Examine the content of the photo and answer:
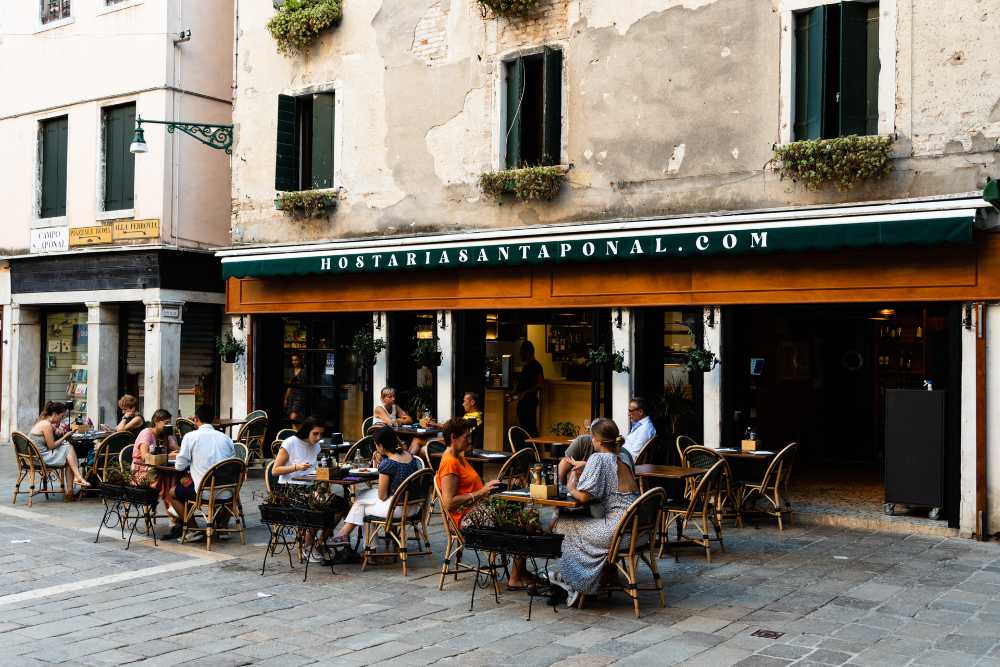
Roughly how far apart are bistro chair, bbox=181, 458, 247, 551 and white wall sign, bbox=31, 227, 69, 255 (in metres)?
11.0

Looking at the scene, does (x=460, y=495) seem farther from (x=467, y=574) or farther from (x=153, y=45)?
(x=153, y=45)

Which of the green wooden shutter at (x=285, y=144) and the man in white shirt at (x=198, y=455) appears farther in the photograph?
the green wooden shutter at (x=285, y=144)

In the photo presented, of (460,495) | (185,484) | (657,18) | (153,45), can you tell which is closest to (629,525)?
(460,495)

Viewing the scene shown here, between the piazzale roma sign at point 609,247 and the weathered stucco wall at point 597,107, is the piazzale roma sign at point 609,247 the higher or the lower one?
the lower one

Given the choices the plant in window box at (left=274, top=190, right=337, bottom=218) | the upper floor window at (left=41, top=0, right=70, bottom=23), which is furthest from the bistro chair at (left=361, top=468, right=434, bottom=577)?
the upper floor window at (left=41, top=0, right=70, bottom=23)

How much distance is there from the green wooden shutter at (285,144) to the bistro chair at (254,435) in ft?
12.5

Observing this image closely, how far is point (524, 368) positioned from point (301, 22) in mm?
6683

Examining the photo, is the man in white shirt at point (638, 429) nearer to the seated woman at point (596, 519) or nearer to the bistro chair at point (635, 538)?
the bistro chair at point (635, 538)

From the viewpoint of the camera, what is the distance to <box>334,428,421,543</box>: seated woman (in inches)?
359

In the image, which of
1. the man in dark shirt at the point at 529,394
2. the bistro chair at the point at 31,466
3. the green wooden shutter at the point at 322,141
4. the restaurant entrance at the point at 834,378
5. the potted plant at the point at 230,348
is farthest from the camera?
the potted plant at the point at 230,348

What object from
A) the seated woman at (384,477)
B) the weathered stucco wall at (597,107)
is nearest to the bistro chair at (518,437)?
the weathered stucco wall at (597,107)

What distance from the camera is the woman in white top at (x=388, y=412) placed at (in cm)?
1410

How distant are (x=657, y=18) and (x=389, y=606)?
842cm

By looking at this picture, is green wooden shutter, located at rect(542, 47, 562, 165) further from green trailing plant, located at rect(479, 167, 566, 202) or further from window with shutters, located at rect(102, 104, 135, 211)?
window with shutters, located at rect(102, 104, 135, 211)
